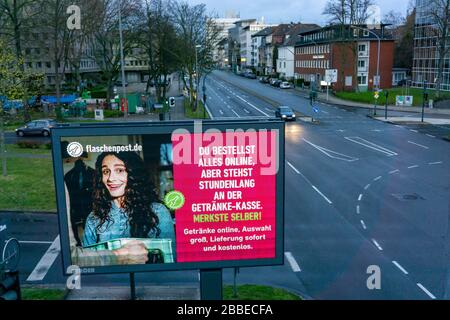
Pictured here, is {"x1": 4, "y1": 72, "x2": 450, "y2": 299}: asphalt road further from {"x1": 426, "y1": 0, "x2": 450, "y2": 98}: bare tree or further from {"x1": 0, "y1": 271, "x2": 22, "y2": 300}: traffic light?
{"x1": 426, "y1": 0, "x2": 450, "y2": 98}: bare tree

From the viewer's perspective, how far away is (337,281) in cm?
1196

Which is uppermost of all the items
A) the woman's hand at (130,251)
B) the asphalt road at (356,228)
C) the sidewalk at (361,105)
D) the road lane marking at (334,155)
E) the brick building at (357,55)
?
the brick building at (357,55)

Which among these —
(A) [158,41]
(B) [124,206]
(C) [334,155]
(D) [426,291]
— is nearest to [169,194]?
(B) [124,206]

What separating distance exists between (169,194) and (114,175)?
3.29ft

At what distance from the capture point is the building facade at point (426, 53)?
2534 inches

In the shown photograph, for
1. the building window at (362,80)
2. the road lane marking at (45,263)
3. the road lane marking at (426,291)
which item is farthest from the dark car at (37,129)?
the building window at (362,80)

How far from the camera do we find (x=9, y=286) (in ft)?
26.6

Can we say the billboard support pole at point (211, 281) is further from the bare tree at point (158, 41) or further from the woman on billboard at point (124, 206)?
the bare tree at point (158, 41)

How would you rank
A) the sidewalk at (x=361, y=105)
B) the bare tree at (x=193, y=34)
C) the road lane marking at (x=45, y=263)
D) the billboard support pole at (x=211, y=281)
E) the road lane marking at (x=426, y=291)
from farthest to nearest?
the bare tree at (x=193, y=34), the sidewalk at (x=361, y=105), the road lane marking at (x=45, y=263), the road lane marking at (x=426, y=291), the billboard support pole at (x=211, y=281)

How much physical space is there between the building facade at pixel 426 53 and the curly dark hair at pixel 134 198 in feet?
207

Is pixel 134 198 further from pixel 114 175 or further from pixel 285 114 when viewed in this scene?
pixel 285 114
